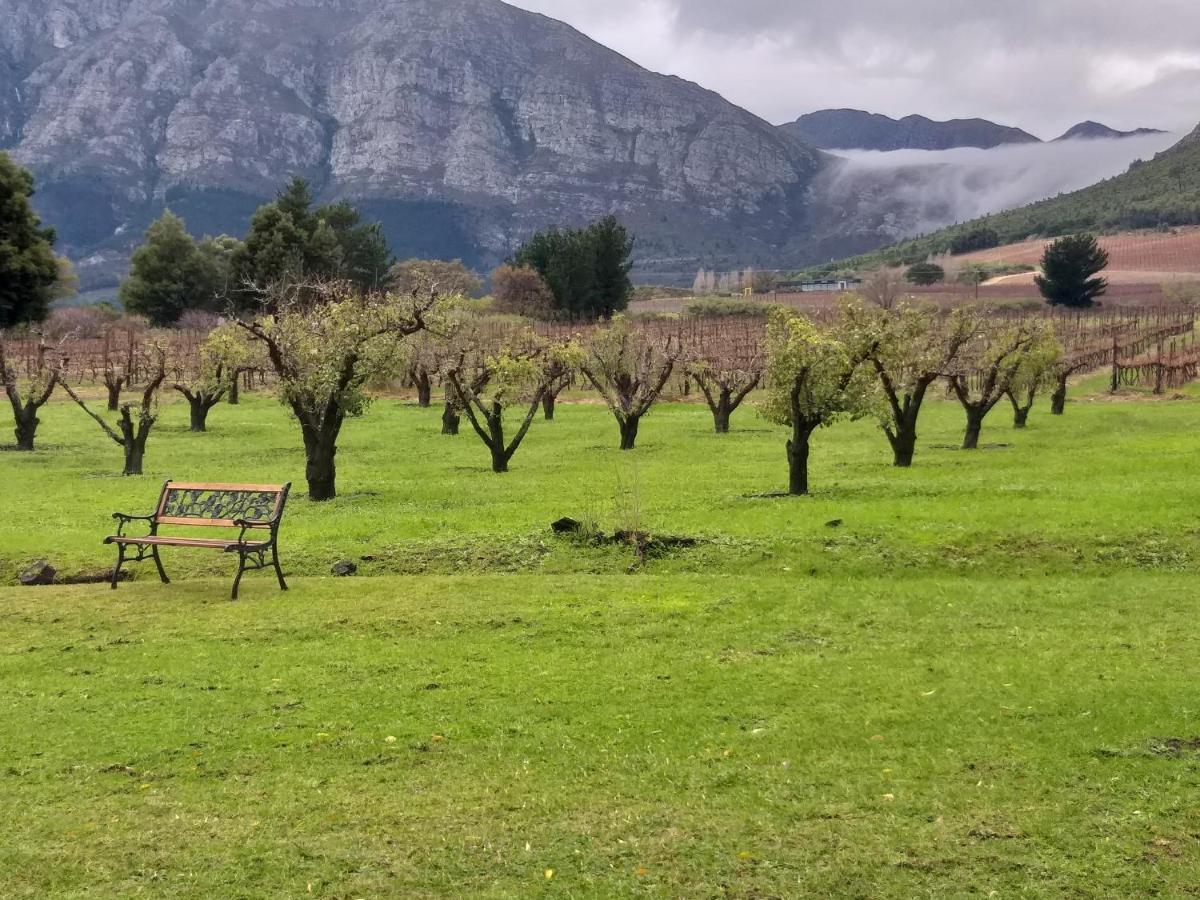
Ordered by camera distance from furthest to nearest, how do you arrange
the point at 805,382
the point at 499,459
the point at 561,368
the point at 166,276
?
1. the point at 166,276
2. the point at 561,368
3. the point at 499,459
4. the point at 805,382

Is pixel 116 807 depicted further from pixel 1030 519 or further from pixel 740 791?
pixel 1030 519

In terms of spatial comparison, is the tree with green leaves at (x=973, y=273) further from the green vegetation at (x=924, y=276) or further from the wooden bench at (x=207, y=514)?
the wooden bench at (x=207, y=514)

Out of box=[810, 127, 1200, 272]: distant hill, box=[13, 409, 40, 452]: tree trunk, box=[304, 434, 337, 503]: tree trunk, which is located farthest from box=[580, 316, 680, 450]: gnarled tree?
box=[810, 127, 1200, 272]: distant hill

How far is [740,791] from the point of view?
6.75 meters

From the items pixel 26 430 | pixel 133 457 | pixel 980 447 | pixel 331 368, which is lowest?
pixel 980 447

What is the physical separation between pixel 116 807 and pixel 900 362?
22.5 meters

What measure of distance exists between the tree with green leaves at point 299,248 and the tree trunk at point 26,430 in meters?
38.2

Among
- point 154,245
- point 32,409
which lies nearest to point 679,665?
point 32,409

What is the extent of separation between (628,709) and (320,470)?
14.3m

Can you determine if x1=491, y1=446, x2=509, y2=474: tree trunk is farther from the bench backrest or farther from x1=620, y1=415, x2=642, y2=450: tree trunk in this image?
the bench backrest

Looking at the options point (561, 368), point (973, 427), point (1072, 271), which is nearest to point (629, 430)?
point (561, 368)

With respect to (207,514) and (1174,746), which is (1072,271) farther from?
(1174,746)

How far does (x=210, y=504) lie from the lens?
45.6ft

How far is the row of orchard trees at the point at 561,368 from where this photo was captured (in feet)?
68.0
